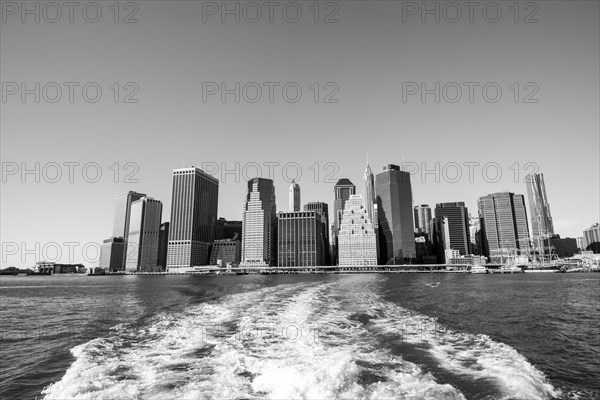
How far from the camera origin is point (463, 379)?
14.0 m

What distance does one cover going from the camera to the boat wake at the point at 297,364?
12656 millimetres

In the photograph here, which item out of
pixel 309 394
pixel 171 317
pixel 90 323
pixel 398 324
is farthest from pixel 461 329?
pixel 90 323

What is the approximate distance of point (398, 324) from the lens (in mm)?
25891

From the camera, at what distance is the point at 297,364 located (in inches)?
605

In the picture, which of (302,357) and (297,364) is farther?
(302,357)

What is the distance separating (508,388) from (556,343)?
12.1 m

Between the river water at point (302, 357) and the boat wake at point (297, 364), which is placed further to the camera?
the river water at point (302, 357)

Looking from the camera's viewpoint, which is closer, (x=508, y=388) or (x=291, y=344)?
(x=508, y=388)

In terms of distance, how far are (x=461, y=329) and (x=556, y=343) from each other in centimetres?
543

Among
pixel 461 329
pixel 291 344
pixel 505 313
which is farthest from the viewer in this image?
pixel 505 313

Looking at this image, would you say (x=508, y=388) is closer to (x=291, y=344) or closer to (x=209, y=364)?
(x=291, y=344)

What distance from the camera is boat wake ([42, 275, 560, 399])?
41.5 feet

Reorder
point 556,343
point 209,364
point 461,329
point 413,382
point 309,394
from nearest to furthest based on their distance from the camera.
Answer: point 309,394
point 413,382
point 209,364
point 556,343
point 461,329

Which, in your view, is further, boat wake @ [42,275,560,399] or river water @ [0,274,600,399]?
river water @ [0,274,600,399]
